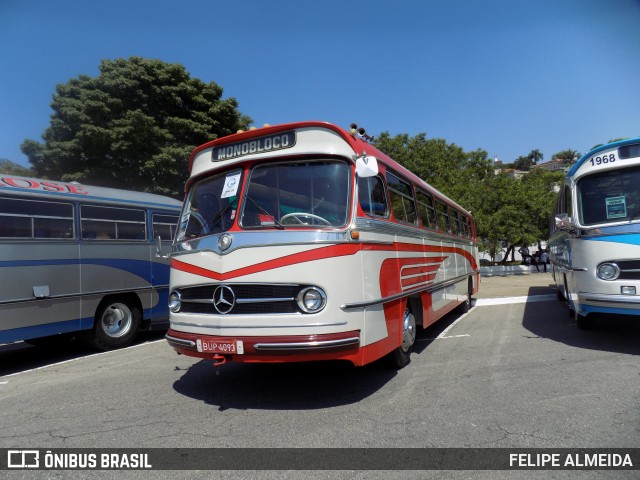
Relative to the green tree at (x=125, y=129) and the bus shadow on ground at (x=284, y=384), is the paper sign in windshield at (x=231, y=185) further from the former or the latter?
the green tree at (x=125, y=129)

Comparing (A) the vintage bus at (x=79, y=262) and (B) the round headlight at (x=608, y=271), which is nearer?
(B) the round headlight at (x=608, y=271)

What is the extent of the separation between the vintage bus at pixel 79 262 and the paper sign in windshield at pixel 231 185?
1.95m

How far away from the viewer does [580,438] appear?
3.58m

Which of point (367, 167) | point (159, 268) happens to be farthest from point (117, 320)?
point (367, 167)

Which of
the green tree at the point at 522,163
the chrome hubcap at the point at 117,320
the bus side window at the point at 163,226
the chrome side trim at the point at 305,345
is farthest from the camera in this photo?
the green tree at the point at 522,163

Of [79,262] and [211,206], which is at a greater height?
[211,206]

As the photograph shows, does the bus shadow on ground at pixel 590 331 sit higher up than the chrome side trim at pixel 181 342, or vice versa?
the chrome side trim at pixel 181 342

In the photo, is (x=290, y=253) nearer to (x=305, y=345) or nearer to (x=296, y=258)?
(x=296, y=258)

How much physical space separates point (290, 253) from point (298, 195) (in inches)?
28.0

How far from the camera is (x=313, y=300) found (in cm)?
417

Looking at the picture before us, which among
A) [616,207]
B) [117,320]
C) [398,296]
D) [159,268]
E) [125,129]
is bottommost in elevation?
[117,320]

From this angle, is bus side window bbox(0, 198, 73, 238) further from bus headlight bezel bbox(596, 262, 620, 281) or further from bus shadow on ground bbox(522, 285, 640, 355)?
bus shadow on ground bbox(522, 285, 640, 355)

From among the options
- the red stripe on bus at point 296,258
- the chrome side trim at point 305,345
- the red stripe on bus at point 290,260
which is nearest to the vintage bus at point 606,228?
the red stripe on bus at point 290,260

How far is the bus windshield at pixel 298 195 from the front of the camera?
178 inches
